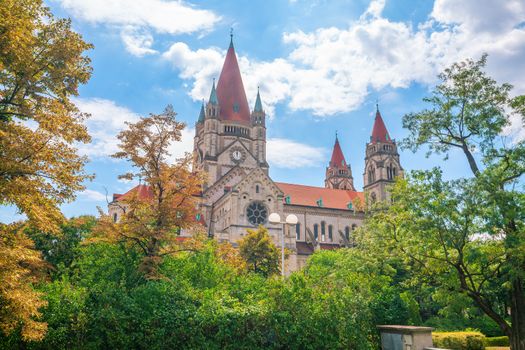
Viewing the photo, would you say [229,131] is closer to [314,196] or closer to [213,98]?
[213,98]

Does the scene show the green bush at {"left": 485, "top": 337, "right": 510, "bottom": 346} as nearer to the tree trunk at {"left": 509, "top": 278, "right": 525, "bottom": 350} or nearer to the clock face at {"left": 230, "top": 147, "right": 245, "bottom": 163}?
the tree trunk at {"left": 509, "top": 278, "right": 525, "bottom": 350}

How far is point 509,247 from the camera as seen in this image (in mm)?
15086

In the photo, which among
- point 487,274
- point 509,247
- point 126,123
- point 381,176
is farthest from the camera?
point 381,176

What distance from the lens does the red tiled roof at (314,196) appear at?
61.4 meters

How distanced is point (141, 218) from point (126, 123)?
4.41 metres

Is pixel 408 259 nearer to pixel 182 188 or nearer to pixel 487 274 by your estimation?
pixel 487 274

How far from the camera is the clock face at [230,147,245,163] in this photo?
59250 mm

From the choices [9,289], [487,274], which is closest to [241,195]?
[487,274]

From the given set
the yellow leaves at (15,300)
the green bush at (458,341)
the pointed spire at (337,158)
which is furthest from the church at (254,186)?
the yellow leaves at (15,300)

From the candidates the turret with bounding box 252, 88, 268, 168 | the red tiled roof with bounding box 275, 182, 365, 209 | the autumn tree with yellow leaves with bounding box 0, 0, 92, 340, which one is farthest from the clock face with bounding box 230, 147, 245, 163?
the autumn tree with yellow leaves with bounding box 0, 0, 92, 340

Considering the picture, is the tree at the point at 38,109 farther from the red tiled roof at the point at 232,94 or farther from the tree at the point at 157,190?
the red tiled roof at the point at 232,94

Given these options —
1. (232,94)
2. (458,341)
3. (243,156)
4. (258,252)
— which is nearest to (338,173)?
(232,94)

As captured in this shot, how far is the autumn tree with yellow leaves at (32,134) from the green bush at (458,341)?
51.0 ft

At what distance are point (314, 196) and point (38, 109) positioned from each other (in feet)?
176
